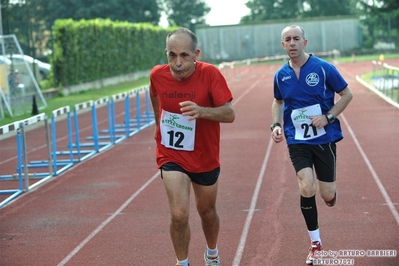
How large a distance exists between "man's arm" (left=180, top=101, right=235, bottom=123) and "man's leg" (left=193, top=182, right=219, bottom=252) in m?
0.60

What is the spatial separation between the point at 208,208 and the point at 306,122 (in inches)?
45.3

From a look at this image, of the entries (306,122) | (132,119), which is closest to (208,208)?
(306,122)

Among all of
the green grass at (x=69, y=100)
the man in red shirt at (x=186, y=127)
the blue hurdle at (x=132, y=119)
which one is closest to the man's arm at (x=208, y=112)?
the man in red shirt at (x=186, y=127)

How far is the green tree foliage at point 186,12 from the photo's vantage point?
304ft

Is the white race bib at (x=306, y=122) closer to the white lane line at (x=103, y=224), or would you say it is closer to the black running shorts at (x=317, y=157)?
the black running shorts at (x=317, y=157)

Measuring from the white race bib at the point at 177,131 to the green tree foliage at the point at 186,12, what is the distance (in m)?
87.0

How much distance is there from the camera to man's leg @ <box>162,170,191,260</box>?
20.3 feet

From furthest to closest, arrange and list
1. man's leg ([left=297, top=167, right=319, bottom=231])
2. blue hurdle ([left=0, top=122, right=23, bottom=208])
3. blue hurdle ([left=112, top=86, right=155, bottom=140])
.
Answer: blue hurdle ([left=112, top=86, right=155, bottom=140]) < blue hurdle ([left=0, top=122, right=23, bottom=208]) < man's leg ([left=297, top=167, right=319, bottom=231])

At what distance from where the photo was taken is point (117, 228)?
8961mm

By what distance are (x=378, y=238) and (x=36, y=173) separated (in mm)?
7042

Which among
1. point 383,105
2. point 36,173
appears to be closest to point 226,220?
point 36,173

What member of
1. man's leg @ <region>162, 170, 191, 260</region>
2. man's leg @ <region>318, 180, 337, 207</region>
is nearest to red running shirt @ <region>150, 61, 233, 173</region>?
man's leg @ <region>162, 170, 191, 260</region>

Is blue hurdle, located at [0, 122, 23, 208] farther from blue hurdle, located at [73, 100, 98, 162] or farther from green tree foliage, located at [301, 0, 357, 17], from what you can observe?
green tree foliage, located at [301, 0, 357, 17]

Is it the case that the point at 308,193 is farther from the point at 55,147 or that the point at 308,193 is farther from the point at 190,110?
the point at 55,147
